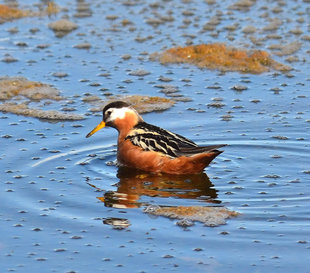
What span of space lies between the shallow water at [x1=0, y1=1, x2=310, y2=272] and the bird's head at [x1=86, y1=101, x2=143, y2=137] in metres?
0.36

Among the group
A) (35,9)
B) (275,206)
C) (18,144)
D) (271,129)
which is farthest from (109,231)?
(35,9)

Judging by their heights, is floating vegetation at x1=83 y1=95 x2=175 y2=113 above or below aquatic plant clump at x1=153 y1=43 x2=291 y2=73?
below

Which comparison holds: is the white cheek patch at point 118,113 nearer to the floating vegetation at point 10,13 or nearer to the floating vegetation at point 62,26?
the floating vegetation at point 62,26

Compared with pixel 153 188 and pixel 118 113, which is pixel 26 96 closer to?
pixel 118 113

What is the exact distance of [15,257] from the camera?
6590 mm

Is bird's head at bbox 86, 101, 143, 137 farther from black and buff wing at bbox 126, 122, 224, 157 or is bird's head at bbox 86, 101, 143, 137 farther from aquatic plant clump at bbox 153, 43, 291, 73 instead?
aquatic plant clump at bbox 153, 43, 291, 73

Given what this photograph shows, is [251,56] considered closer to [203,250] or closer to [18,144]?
[18,144]

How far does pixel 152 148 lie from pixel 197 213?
197 cm

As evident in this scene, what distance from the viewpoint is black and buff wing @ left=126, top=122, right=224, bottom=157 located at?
30.2 ft

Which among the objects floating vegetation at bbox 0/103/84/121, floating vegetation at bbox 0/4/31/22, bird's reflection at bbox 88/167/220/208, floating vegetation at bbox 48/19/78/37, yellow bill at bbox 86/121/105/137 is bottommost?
bird's reflection at bbox 88/167/220/208

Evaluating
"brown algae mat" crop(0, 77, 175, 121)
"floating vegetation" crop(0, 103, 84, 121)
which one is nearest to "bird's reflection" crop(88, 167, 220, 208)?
"floating vegetation" crop(0, 103, 84, 121)

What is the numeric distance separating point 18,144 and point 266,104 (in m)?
3.73

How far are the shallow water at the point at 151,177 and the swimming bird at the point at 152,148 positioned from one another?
0.68ft

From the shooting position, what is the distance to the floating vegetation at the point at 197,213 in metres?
7.43
